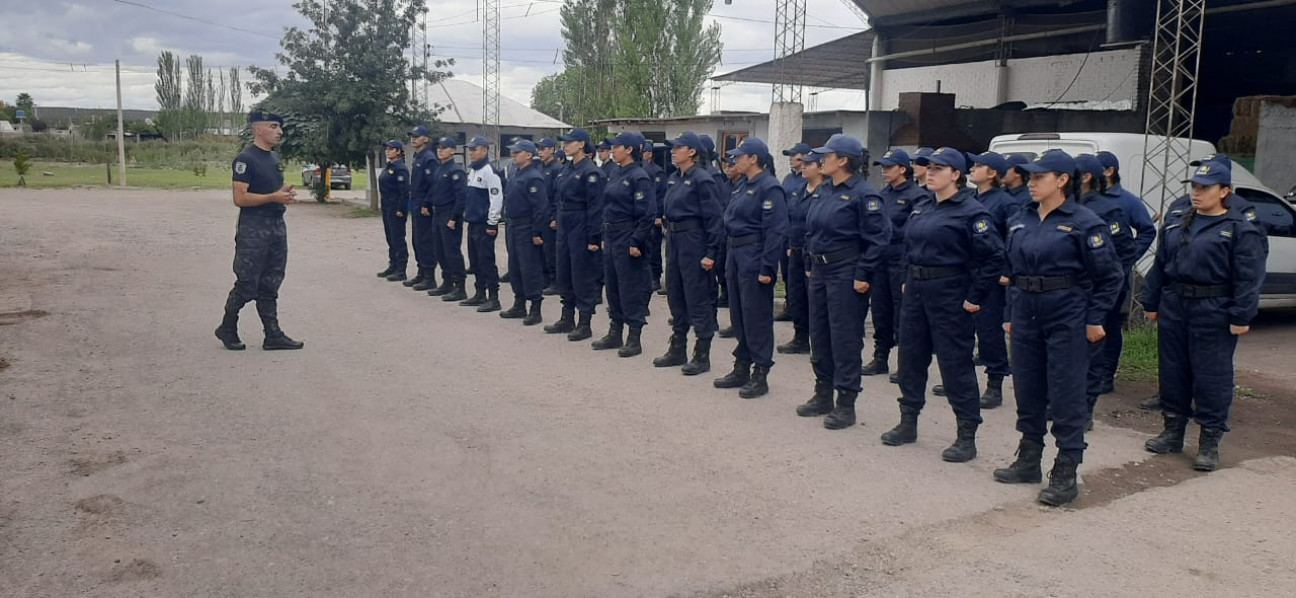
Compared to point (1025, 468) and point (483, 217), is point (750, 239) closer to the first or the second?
point (1025, 468)

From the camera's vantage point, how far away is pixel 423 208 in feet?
38.1

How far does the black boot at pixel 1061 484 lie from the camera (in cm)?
492

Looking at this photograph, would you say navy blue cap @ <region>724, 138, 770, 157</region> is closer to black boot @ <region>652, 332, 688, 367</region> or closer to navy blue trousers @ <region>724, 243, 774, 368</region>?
navy blue trousers @ <region>724, 243, 774, 368</region>

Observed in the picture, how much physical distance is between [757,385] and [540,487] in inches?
100

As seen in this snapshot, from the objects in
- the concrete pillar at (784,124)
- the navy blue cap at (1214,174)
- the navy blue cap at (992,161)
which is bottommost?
the navy blue cap at (1214,174)

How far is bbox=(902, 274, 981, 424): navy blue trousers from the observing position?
563 cm

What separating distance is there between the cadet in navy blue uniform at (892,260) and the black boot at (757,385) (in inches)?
48.3

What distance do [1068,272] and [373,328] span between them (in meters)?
6.54

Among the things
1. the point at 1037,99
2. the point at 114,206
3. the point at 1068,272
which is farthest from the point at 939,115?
the point at 114,206

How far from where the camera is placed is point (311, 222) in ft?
72.7

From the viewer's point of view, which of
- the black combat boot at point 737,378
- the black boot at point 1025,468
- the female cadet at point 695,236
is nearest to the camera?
the black boot at point 1025,468

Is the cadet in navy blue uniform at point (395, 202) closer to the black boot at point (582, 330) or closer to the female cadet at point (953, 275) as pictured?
the black boot at point (582, 330)

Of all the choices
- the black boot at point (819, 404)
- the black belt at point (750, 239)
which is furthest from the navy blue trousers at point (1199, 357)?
the black belt at point (750, 239)

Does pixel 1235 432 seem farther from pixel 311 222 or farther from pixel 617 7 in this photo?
pixel 617 7
